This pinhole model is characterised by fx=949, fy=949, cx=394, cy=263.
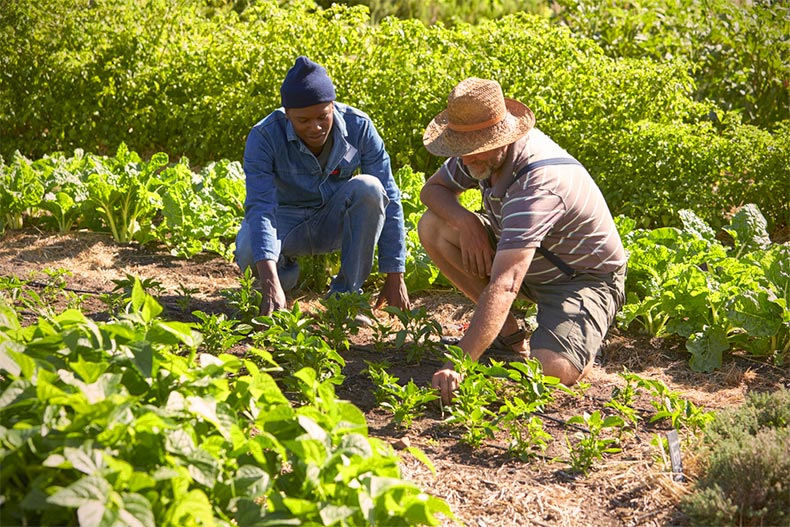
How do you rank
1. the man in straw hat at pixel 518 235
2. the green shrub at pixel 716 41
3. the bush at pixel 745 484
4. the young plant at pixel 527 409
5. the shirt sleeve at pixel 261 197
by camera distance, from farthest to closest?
the green shrub at pixel 716 41 < the shirt sleeve at pixel 261 197 < the man in straw hat at pixel 518 235 < the young plant at pixel 527 409 < the bush at pixel 745 484

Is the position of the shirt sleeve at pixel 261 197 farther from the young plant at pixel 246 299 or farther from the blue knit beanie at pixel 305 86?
the blue knit beanie at pixel 305 86

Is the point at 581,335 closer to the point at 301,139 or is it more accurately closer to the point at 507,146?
the point at 507,146

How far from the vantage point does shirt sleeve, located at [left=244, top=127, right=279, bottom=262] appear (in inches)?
181

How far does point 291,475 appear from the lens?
2557 millimetres

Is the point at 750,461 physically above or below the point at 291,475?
below

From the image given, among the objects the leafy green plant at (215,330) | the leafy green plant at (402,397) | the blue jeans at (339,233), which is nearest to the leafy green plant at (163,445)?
the leafy green plant at (402,397)

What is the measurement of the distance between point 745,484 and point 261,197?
2.72m

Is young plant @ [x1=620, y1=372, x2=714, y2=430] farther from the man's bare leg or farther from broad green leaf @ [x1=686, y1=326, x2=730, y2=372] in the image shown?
the man's bare leg

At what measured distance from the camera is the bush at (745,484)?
303 cm

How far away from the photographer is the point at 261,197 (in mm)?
4816

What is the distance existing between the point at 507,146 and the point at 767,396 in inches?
58.2

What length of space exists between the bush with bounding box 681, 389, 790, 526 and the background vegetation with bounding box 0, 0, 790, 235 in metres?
3.33

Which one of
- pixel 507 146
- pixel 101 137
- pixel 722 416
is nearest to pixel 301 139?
pixel 507 146

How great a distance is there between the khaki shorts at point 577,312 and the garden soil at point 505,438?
0.20m
